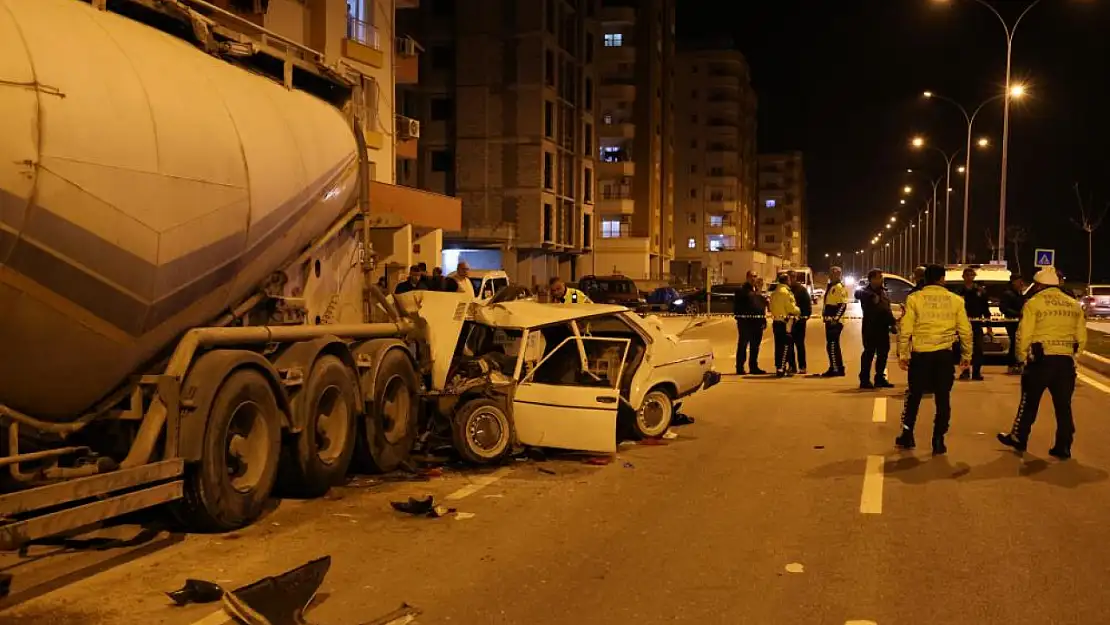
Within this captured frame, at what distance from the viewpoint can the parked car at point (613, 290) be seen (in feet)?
127

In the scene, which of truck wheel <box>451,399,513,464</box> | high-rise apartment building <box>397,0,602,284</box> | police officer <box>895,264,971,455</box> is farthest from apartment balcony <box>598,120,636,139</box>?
truck wheel <box>451,399,513,464</box>

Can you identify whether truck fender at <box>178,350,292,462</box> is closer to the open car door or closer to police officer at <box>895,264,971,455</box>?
the open car door

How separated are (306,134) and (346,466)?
274 centimetres

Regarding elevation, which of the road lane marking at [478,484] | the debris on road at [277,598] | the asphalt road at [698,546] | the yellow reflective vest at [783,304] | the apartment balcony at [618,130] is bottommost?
the road lane marking at [478,484]

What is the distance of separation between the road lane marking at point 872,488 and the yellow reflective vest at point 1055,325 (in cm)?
179

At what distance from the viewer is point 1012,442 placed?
1011 cm

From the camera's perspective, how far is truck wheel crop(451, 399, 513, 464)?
366 inches

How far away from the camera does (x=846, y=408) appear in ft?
44.0

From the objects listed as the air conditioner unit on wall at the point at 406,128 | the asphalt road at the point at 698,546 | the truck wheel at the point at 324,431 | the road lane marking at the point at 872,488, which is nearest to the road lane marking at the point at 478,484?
the asphalt road at the point at 698,546

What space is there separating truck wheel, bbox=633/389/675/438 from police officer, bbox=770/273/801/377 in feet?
22.7

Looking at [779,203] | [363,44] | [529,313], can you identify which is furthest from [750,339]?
[779,203]

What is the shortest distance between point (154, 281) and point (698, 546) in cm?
379

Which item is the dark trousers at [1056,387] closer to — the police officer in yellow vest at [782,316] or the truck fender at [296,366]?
the truck fender at [296,366]

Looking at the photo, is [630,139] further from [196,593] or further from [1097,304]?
[196,593]
